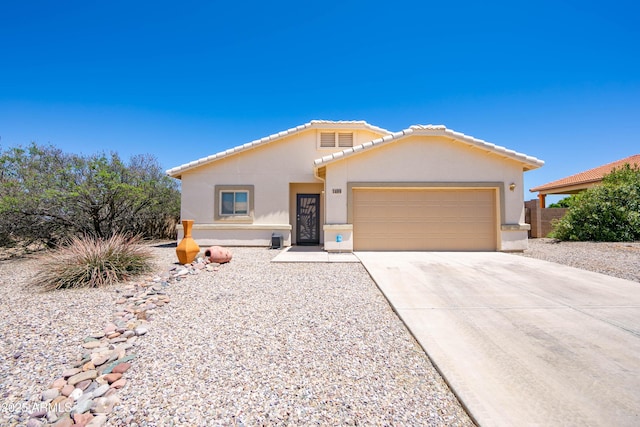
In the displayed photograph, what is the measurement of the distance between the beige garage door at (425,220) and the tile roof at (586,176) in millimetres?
13085

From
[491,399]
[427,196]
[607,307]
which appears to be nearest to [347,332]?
[491,399]

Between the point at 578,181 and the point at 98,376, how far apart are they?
79.9 feet

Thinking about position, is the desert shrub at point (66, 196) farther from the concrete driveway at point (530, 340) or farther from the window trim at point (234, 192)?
the concrete driveway at point (530, 340)

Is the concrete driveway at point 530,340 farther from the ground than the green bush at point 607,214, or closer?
closer

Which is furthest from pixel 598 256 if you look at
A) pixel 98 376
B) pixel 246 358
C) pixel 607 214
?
pixel 98 376

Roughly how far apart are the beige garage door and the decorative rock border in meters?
6.95

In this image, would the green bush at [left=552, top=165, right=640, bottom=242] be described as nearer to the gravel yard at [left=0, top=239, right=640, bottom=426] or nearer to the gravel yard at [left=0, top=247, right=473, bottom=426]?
the gravel yard at [left=0, top=239, right=640, bottom=426]

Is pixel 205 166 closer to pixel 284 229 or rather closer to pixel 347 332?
pixel 284 229

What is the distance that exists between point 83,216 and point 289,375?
1259 cm

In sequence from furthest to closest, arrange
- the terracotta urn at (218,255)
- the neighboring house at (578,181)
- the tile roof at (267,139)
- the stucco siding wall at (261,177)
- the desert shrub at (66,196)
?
1. the neighboring house at (578,181)
2. the stucco siding wall at (261,177)
3. the tile roof at (267,139)
4. the desert shrub at (66,196)
5. the terracotta urn at (218,255)

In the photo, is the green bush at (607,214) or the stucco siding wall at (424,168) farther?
the green bush at (607,214)

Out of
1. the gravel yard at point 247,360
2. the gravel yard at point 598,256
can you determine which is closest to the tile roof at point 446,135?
the gravel yard at point 598,256

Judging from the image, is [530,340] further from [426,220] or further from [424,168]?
[424,168]

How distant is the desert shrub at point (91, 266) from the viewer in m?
5.68
